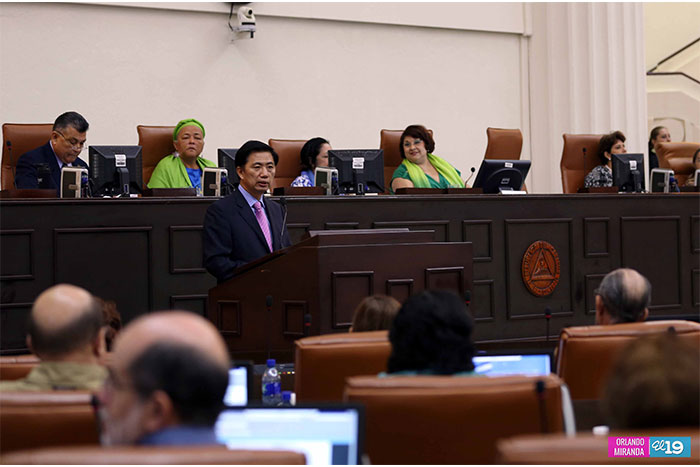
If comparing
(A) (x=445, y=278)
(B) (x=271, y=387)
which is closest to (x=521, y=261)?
(A) (x=445, y=278)

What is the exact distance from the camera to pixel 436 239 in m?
6.09

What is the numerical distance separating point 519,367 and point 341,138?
7674 millimetres

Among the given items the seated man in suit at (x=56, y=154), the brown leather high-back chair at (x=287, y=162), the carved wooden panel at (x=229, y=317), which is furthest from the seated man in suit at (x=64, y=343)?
the brown leather high-back chair at (x=287, y=162)

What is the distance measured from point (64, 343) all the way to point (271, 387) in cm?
132

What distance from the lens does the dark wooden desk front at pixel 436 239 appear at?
17.1 feet

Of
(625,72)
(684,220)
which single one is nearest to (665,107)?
(625,72)

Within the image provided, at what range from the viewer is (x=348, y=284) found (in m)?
4.29

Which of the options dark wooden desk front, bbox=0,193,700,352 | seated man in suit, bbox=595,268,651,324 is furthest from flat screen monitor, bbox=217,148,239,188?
seated man in suit, bbox=595,268,651,324

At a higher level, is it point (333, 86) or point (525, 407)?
point (333, 86)

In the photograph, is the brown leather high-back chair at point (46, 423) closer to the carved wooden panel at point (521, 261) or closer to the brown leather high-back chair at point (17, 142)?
the carved wooden panel at point (521, 261)

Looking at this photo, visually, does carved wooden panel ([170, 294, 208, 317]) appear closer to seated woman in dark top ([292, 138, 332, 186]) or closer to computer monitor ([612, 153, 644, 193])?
seated woman in dark top ([292, 138, 332, 186])

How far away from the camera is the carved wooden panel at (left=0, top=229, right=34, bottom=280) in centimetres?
512

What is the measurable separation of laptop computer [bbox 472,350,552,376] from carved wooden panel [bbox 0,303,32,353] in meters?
3.49

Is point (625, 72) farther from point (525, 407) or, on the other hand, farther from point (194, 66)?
point (525, 407)
